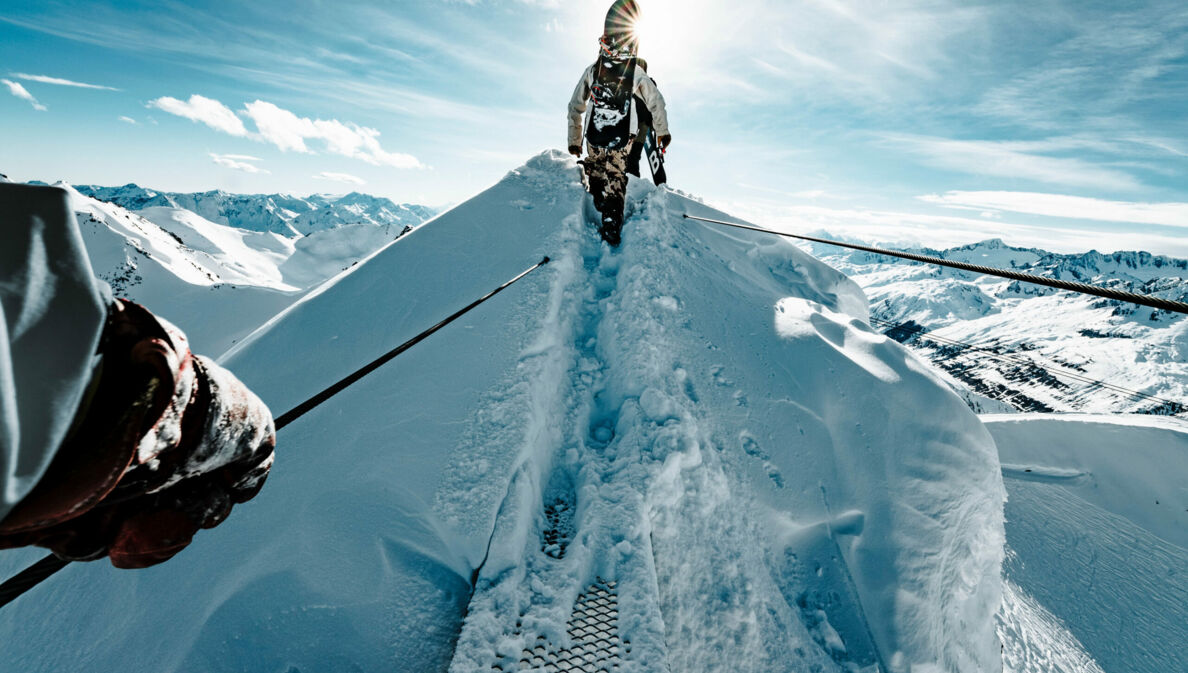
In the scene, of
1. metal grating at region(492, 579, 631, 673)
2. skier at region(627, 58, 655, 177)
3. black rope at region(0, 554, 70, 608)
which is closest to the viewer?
black rope at region(0, 554, 70, 608)

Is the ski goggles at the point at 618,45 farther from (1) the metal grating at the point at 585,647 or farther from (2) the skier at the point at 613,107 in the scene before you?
(1) the metal grating at the point at 585,647

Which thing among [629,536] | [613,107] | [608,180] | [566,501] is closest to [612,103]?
[613,107]

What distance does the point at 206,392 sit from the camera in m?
1.52

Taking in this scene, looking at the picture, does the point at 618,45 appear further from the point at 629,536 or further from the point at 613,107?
the point at 629,536

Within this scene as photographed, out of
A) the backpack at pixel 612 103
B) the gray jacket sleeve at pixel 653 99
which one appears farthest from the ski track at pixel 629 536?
the gray jacket sleeve at pixel 653 99

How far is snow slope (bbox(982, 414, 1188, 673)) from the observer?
245 inches

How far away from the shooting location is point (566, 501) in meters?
4.09

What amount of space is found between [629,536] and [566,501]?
0.71m

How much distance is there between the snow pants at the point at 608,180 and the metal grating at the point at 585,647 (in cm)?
645

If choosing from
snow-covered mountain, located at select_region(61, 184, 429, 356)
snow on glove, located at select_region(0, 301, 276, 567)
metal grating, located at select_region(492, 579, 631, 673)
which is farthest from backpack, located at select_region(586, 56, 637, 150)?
snow on glove, located at select_region(0, 301, 276, 567)

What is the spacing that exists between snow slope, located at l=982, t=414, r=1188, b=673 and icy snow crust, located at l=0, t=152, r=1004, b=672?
9.04 ft

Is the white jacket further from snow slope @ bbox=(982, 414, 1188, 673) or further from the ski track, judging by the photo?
snow slope @ bbox=(982, 414, 1188, 673)

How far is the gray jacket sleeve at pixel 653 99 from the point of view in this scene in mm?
9125

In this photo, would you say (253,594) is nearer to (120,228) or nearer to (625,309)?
(625,309)
